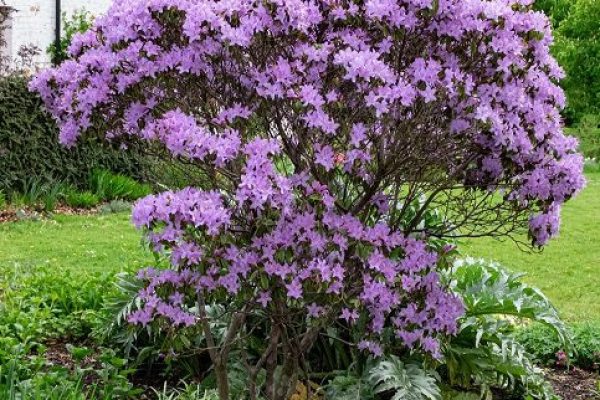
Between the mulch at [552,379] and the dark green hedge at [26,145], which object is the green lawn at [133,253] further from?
the mulch at [552,379]

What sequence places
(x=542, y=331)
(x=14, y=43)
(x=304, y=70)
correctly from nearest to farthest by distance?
(x=304, y=70), (x=542, y=331), (x=14, y=43)

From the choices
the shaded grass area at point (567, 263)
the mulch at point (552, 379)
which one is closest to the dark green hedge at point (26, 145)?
the shaded grass area at point (567, 263)

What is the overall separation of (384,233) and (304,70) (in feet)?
2.32

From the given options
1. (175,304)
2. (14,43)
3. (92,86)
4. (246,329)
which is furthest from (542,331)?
(14,43)

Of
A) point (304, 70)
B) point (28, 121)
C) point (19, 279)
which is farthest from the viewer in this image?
point (28, 121)

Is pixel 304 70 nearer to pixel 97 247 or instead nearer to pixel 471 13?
pixel 471 13

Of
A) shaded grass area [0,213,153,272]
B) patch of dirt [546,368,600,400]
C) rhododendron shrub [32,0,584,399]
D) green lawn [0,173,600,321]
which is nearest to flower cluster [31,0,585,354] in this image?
rhododendron shrub [32,0,584,399]

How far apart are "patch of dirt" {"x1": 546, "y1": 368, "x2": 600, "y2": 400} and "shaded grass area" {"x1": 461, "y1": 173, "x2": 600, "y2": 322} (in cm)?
151

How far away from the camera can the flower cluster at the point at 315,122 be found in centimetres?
Answer: 319

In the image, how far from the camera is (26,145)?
36.4ft

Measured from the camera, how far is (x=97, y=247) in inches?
360

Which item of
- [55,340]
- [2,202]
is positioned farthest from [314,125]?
[2,202]

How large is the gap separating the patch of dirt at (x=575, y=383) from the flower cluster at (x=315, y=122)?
5.32 feet

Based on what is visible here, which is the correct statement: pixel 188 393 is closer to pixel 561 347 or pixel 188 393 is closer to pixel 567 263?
pixel 561 347
